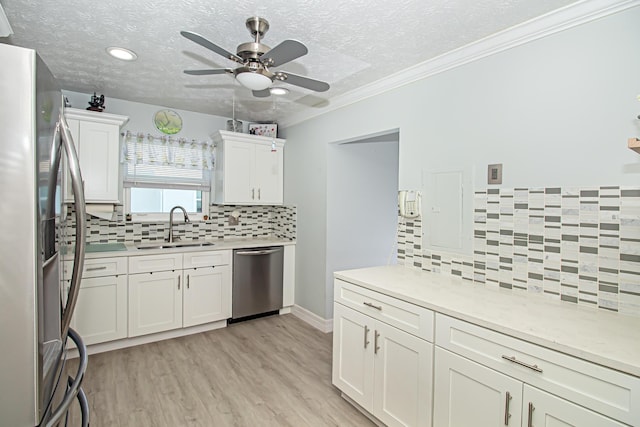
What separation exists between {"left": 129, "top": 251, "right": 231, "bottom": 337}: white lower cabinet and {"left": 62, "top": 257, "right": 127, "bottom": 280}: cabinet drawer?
75 mm

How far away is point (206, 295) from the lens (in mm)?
3531

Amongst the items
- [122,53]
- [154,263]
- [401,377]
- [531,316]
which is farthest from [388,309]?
[122,53]

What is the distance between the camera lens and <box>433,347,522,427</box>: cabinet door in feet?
4.52

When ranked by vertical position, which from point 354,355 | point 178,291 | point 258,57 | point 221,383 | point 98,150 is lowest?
point 221,383

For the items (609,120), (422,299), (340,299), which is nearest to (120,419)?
(340,299)

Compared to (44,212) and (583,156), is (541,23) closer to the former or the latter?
(583,156)

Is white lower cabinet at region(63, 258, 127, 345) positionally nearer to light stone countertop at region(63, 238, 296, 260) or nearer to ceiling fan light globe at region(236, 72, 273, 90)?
light stone countertop at region(63, 238, 296, 260)

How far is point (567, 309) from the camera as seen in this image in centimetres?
165

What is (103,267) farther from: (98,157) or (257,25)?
(257,25)

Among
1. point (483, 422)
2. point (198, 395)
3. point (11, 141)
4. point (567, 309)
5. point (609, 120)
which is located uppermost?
point (609, 120)

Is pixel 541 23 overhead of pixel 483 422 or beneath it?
overhead

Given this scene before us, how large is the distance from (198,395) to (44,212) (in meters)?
2.06

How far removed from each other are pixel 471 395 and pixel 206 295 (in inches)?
110

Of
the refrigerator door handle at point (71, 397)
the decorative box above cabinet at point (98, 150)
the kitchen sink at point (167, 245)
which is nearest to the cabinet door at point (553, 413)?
the refrigerator door handle at point (71, 397)
